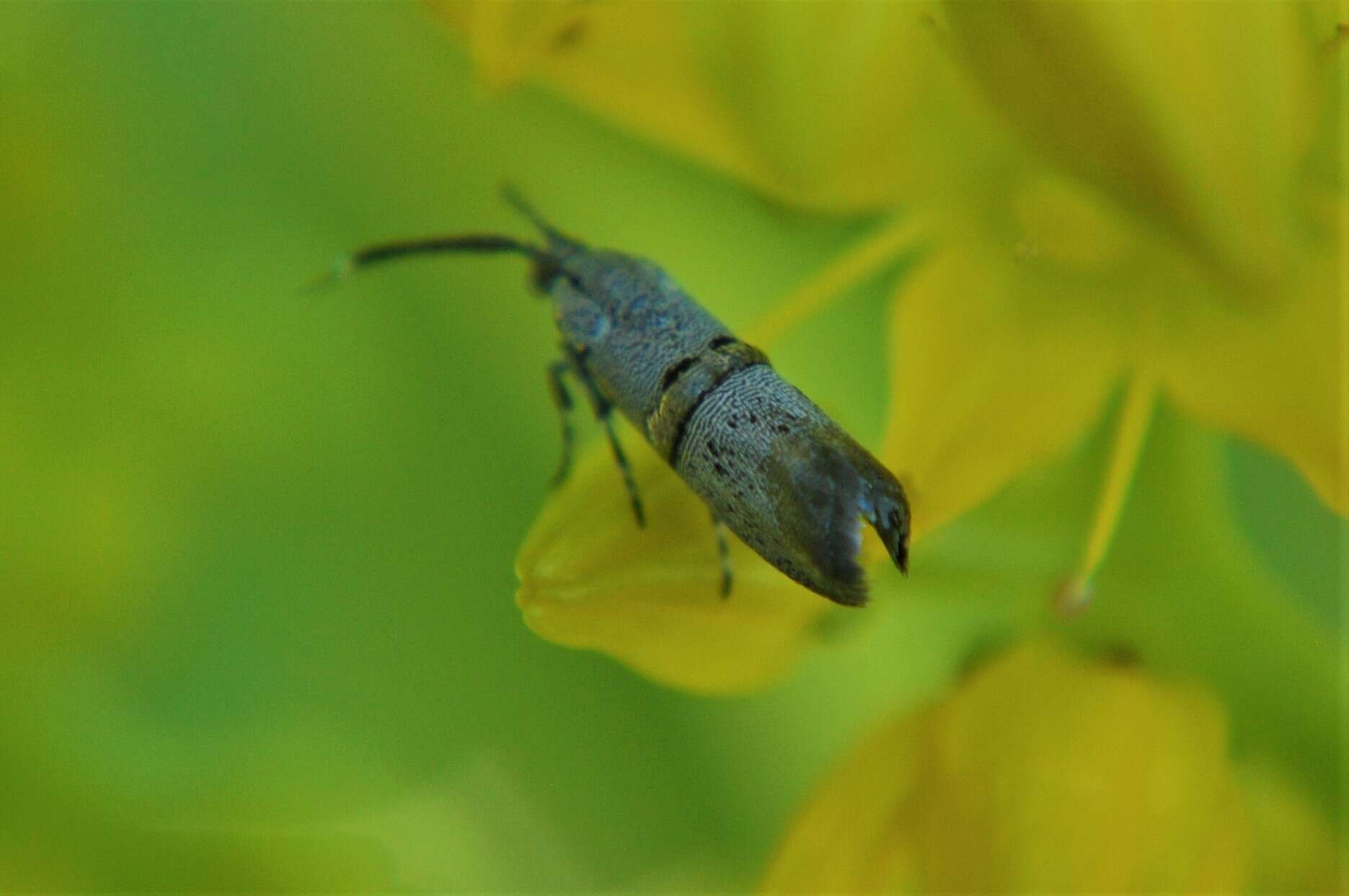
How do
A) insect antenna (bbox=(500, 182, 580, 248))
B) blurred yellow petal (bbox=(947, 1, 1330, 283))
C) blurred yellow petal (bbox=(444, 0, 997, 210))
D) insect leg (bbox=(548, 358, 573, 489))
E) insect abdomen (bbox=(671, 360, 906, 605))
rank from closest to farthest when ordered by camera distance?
insect abdomen (bbox=(671, 360, 906, 605)) → blurred yellow petal (bbox=(947, 1, 1330, 283)) → blurred yellow petal (bbox=(444, 0, 997, 210)) → insect leg (bbox=(548, 358, 573, 489)) → insect antenna (bbox=(500, 182, 580, 248))

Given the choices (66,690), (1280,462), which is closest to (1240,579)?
(1280,462)

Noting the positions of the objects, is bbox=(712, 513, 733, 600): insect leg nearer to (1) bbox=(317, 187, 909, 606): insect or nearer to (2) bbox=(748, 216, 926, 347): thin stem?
(1) bbox=(317, 187, 909, 606): insect

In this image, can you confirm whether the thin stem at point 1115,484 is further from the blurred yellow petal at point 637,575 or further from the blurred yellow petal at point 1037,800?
the blurred yellow petal at point 637,575

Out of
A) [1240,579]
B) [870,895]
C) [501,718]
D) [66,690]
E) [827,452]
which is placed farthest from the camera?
[501,718]

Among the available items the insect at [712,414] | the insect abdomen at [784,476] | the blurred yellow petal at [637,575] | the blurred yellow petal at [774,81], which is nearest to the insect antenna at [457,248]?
the insect at [712,414]

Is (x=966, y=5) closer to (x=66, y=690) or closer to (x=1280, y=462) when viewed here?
(x=1280, y=462)

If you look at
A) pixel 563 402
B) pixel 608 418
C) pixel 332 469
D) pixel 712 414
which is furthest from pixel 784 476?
pixel 332 469

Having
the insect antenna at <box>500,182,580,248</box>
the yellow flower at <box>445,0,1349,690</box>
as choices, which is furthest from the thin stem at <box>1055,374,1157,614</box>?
the insect antenna at <box>500,182,580,248</box>
